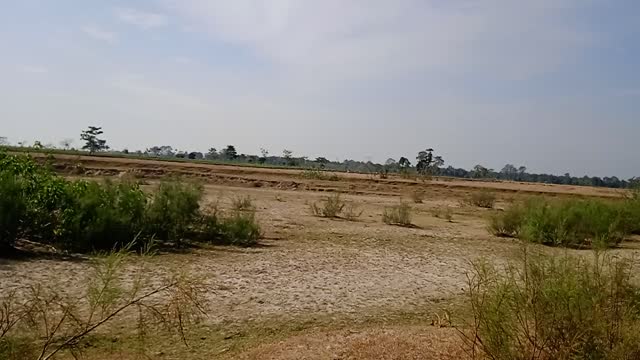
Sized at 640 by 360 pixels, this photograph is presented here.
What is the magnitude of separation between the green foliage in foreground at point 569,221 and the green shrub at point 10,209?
15.0 metres

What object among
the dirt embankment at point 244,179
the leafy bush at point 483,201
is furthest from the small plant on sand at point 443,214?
the dirt embankment at point 244,179

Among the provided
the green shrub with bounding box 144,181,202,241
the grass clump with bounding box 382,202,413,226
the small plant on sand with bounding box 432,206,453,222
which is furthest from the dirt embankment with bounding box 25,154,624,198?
the green shrub with bounding box 144,181,202,241

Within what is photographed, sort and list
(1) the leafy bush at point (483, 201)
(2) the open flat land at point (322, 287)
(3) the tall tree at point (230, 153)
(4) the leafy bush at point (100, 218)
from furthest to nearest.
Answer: (3) the tall tree at point (230, 153) → (1) the leafy bush at point (483, 201) → (4) the leafy bush at point (100, 218) → (2) the open flat land at point (322, 287)

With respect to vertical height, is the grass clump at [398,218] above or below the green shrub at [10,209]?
below

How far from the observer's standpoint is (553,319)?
763cm

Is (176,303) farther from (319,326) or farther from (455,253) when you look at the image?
(455,253)

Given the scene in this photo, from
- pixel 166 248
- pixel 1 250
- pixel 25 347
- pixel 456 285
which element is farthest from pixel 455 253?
pixel 25 347

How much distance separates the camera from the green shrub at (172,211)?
61.8ft

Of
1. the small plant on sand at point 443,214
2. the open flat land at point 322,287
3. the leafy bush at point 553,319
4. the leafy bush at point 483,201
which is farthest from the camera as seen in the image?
the leafy bush at point 483,201

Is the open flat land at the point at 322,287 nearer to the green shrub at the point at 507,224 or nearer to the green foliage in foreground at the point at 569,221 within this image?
the green shrub at the point at 507,224

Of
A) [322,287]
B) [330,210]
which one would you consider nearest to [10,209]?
[322,287]

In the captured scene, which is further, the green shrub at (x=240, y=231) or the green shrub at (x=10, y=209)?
the green shrub at (x=240, y=231)

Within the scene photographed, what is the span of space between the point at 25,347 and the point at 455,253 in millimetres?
14889

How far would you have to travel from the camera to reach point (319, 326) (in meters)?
10.8
